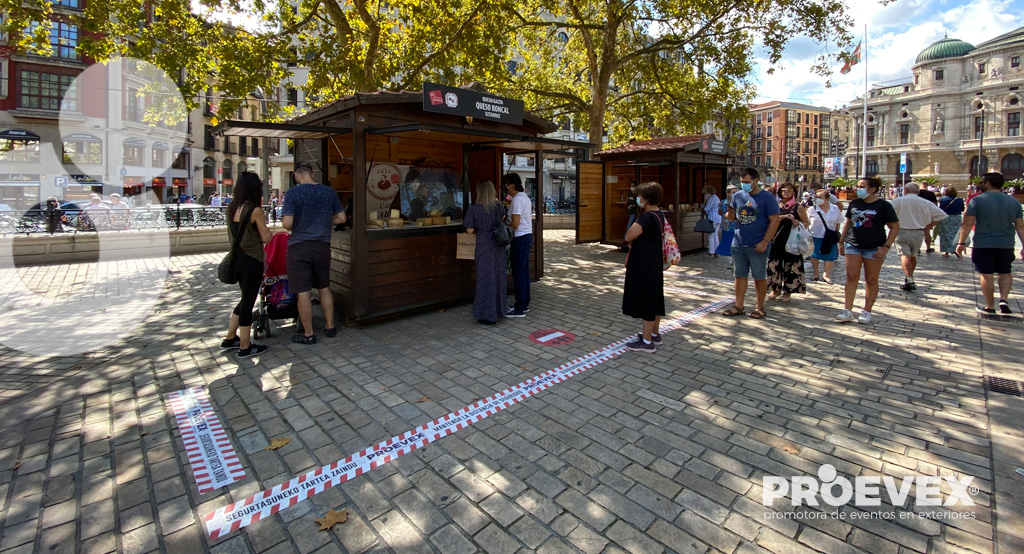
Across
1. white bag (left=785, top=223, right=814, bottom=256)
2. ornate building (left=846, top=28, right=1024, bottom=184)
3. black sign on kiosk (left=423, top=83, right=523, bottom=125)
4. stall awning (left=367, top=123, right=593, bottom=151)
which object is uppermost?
ornate building (left=846, top=28, right=1024, bottom=184)

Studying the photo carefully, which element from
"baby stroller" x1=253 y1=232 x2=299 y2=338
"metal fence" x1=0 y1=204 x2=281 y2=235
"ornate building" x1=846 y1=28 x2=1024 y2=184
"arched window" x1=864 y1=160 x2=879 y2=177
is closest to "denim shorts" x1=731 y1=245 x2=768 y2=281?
"baby stroller" x1=253 y1=232 x2=299 y2=338

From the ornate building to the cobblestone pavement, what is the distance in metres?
82.3

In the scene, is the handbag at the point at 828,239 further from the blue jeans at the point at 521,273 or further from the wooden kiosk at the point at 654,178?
the blue jeans at the point at 521,273

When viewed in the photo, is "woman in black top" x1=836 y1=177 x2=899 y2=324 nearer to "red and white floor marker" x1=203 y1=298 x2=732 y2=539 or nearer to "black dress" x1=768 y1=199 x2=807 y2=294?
"black dress" x1=768 y1=199 x2=807 y2=294

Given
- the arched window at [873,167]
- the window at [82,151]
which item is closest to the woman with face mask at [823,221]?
the window at [82,151]

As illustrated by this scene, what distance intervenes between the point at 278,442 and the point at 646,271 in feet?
11.4

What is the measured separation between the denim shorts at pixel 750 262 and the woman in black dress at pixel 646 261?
205 centimetres

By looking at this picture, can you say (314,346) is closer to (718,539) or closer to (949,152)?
(718,539)

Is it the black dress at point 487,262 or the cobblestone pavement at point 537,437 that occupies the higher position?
the black dress at point 487,262

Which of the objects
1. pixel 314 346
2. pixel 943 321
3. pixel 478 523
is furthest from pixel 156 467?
pixel 943 321

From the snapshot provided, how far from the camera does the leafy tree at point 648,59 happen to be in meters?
15.3

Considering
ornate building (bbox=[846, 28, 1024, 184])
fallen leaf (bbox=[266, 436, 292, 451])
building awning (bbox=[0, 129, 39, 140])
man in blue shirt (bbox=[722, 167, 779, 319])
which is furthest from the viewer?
ornate building (bbox=[846, 28, 1024, 184])

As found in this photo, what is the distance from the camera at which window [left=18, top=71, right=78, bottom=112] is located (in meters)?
33.9

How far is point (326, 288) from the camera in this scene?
5.66 m
